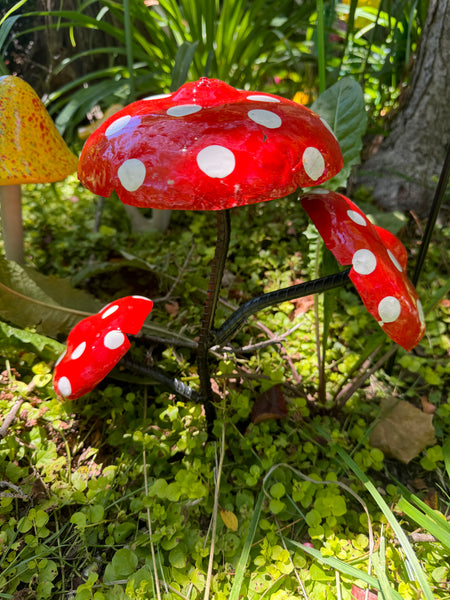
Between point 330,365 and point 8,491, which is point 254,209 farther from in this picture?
point 8,491

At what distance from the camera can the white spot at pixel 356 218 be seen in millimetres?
737

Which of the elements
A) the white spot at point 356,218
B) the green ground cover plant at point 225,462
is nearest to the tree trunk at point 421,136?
the green ground cover plant at point 225,462

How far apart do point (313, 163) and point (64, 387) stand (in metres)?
0.66

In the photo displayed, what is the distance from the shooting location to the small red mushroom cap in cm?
80

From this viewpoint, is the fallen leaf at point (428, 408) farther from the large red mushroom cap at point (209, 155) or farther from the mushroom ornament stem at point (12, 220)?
the mushroom ornament stem at point (12, 220)

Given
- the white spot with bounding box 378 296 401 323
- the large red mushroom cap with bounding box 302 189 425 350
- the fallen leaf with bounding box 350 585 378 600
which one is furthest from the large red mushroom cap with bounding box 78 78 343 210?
the fallen leaf with bounding box 350 585 378 600

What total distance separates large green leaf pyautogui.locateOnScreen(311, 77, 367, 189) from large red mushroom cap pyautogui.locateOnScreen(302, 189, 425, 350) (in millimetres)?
396

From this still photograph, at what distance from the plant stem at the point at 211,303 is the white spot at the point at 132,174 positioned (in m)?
0.20

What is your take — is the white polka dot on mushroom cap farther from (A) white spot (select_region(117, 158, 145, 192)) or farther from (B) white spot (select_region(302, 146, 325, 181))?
(A) white spot (select_region(117, 158, 145, 192))

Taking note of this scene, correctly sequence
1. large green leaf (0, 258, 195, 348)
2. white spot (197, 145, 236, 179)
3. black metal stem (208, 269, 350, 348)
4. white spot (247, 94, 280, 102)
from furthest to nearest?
large green leaf (0, 258, 195, 348), black metal stem (208, 269, 350, 348), white spot (247, 94, 280, 102), white spot (197, 145, 236, 179)

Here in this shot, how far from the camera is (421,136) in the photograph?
5.97 feet

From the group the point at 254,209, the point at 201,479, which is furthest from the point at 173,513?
the point at 254,209

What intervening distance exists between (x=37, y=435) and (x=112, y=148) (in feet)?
2.54

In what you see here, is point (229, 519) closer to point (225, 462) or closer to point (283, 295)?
point (225, 462)
